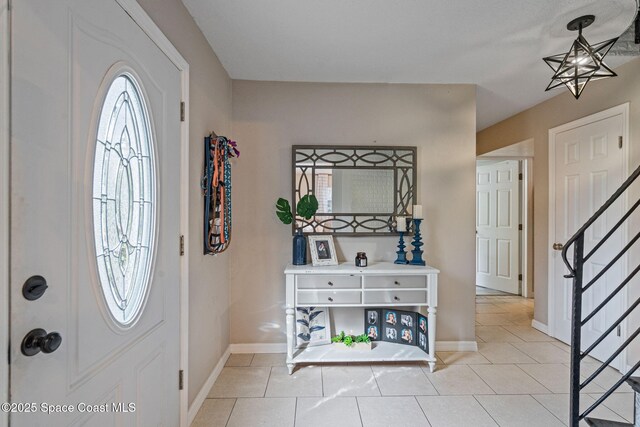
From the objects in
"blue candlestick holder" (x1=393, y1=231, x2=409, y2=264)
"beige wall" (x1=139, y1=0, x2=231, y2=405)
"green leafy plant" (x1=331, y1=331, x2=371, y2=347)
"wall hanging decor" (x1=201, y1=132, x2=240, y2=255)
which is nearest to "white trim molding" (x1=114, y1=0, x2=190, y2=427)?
"beige wall" (x1=139, y1=0, x2=231, y2=405)

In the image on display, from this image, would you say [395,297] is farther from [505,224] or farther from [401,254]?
[505,224]

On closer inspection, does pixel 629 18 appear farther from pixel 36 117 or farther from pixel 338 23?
pixel 36 117

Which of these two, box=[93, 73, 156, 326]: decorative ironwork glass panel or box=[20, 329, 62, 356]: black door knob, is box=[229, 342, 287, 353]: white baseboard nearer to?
box=[93, 73, 156, 326]: decorative ironwork glass panel

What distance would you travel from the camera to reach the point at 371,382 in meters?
2.33

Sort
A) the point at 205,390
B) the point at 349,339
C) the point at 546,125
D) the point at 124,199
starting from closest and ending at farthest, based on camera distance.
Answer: the point at 124,199
the point at 205,390
the point at 349,339
the point at 546,125

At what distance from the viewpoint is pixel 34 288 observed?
0.80m

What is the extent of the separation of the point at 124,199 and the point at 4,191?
1.58 feet

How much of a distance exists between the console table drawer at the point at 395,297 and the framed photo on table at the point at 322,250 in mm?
413

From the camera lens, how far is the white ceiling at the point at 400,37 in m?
1.85

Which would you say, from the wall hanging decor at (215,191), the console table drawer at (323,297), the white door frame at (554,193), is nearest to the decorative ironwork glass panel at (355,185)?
the console table drawer at (323,297)

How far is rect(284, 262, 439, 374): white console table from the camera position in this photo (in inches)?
96.7

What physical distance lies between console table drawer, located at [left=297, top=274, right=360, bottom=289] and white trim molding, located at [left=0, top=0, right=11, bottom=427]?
1829mm

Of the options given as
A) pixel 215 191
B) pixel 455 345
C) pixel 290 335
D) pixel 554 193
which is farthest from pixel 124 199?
pixel 554 193

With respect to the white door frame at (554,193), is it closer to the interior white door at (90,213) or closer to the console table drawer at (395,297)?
the console table drawer at (395,297)
